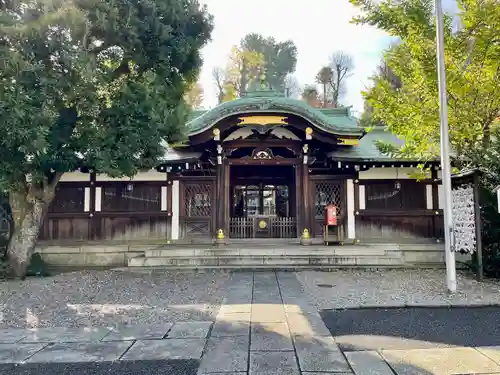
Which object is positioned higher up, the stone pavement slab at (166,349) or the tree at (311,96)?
the tree at (311,96)

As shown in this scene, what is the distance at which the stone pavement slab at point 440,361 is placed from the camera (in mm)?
3607

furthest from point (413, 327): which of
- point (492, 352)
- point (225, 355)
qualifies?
point (225, 355)

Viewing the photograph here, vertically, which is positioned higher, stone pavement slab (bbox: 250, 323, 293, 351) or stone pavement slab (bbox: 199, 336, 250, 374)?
stone pavement slab (bbox: 250, 323, 293, 351)

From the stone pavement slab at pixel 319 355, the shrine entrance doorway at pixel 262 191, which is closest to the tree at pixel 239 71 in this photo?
the shrine entrance doorway at pixel 262 191

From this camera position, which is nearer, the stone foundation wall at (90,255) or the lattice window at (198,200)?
the stone foundation wall at (90,255)

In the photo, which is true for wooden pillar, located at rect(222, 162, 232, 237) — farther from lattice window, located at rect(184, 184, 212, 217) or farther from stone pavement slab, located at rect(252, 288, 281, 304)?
stone pavement slab, located at rect(252, 288, 281, 304)

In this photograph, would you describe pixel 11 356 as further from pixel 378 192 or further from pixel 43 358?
pixel 378 192

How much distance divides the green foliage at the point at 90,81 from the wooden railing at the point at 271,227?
518cm

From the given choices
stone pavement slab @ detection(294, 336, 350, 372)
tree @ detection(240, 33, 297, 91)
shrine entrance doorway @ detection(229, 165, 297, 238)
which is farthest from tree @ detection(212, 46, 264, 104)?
stone pavement slab @ detection(294, 336, 350, 372)

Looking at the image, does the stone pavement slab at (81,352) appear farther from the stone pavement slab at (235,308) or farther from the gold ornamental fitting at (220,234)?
the gold ornamental fitting at (220,234)

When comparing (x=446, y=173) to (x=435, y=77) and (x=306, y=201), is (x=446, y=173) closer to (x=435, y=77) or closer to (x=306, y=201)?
A: (x=435, y=77)

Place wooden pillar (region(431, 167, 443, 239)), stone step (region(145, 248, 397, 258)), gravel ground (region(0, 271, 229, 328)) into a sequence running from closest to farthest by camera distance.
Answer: gravel ground (region(0, 271, 229, 328)) → stone step (region(145, 248, 397, 258)) → wooden pillar (region(431, 167, 443, 239))

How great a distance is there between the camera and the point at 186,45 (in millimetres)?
8953

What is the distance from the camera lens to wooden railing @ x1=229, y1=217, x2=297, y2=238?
523 inches
